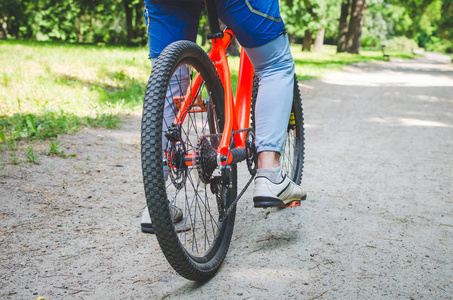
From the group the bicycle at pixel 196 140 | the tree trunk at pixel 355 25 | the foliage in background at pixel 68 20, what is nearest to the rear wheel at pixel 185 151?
the bicycle at pixel 196 140

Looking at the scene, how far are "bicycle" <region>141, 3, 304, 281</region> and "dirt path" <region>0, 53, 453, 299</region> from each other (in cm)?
19

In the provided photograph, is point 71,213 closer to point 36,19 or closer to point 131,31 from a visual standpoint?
point 131,31

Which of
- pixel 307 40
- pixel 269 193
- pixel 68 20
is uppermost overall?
pixel 68 20

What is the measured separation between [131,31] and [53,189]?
1844 centimetres

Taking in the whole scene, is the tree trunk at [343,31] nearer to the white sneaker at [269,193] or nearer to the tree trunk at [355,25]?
the tree trunk at [355,25]

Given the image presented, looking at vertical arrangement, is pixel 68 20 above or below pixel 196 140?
above

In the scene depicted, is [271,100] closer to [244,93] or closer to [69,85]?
[244,93]

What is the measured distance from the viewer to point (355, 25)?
2570cm

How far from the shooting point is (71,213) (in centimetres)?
273

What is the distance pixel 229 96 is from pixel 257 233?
817mm

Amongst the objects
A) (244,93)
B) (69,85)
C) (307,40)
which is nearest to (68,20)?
(307,40)

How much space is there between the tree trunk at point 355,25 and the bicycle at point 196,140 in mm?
24845

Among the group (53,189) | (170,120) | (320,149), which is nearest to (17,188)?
(53,189)

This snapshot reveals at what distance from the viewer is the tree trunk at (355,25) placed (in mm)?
25219
